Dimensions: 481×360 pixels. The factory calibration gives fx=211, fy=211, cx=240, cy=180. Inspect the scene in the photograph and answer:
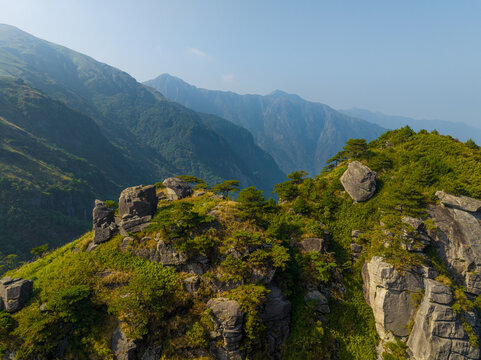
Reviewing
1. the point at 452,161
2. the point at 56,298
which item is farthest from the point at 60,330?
the point at 452,161

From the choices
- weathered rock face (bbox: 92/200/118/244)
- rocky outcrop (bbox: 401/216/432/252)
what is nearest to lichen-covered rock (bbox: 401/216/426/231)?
rocky outcrop (bbox: 401/216/432/252)

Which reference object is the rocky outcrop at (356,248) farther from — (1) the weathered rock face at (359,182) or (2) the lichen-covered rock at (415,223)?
(1) the weathered rock face at (359,182)

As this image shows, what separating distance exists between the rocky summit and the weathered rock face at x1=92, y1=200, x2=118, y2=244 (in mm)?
140

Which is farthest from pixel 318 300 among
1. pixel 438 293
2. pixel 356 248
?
pixel 438 293

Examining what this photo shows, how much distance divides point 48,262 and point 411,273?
44710mm

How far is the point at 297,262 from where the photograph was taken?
27.7m

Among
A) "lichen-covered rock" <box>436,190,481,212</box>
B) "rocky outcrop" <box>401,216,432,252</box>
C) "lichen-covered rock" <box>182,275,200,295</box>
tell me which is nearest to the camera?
"lichen-covered rock" <box>182,275,200,295</box>

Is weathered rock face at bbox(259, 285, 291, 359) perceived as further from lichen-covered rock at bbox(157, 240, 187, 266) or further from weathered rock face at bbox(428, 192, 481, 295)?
weathered rock face at bbox(428, 192, 481, 295)

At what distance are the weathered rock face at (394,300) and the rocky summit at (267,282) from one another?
11 cm

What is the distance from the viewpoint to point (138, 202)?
28719mm

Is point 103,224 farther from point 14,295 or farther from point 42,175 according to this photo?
point 42,175

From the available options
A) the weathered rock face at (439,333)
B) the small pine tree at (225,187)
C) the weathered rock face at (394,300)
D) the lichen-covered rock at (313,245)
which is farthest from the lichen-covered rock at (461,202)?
the small pine tree at (225,187)

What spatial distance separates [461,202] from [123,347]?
4061 centimetres

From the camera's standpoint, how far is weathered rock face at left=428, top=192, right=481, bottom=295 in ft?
78.4
